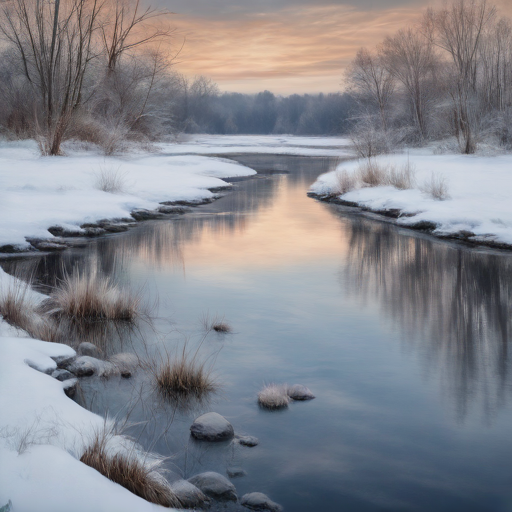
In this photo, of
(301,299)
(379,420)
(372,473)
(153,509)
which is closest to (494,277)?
(301,299)

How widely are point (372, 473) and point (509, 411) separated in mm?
1602

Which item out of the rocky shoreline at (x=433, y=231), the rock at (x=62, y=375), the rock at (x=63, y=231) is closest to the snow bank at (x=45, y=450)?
the rock at (x=62, y=375)

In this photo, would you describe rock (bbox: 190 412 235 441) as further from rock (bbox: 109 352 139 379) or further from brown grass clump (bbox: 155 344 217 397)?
rock (bbox: 109 352 139 379)

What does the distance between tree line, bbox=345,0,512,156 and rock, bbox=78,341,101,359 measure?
737 inches

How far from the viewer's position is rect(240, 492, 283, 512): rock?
346 cm

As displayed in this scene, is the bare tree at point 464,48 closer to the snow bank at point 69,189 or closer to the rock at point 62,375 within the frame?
the snow bank at point 69,189

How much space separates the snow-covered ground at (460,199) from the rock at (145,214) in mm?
6080

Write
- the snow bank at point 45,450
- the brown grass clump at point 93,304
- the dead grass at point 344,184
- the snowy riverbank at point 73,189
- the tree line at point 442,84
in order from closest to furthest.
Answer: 1. the snow bank at point 45,450
2. the brown grass clump at point 93,304
3. the snowy riverbank at point 73,189
4. the dead grass at point 344,184
5. the tree line at point 442,84

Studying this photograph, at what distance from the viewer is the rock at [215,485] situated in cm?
353

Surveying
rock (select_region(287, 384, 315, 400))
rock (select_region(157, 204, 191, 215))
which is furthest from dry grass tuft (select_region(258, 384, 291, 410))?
rock (select_region(157, 204, 191, 215))

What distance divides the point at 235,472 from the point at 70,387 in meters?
1.80

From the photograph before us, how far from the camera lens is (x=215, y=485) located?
356cm

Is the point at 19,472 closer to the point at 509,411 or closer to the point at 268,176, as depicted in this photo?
the point at 509,411

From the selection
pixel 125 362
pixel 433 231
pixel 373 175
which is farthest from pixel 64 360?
pixel 373 175
